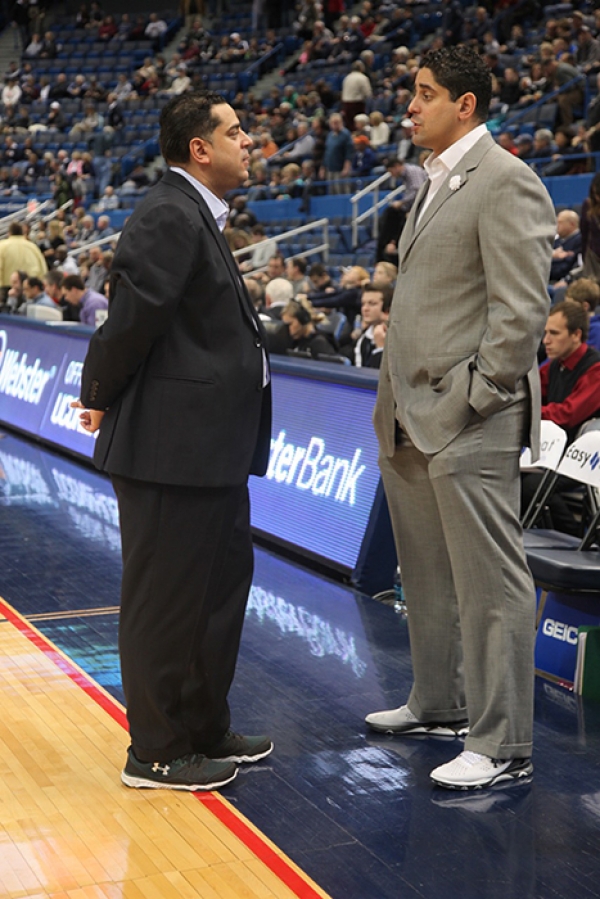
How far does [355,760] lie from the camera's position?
359cm

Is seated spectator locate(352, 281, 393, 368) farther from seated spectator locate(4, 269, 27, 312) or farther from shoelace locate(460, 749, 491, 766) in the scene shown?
seated spectator locate(4, 269, 27, 312)

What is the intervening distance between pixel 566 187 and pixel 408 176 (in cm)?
154

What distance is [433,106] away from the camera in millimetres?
3299

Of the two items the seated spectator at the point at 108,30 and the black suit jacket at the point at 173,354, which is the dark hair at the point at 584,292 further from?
the seated spectator at the point at 108,30

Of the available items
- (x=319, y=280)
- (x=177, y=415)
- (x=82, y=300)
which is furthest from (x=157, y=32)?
(x=177, y=415)

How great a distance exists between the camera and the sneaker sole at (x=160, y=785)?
10.9ft

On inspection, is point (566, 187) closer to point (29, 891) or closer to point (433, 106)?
point (433, 106)

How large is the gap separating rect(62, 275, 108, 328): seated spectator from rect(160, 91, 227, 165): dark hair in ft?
24.9

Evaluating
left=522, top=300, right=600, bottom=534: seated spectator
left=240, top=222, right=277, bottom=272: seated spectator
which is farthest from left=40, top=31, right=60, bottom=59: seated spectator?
left=522, top=300, right=600, bottom=534: seated spectator

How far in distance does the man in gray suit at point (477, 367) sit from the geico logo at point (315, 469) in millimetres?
2298

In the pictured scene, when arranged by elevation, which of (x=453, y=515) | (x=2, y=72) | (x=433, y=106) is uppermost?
(x=2, y=72)

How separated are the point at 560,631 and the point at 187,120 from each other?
2.34 m

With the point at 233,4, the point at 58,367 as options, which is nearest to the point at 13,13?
the point at 233,4

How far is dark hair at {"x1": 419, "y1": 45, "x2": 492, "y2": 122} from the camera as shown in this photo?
3.26m
